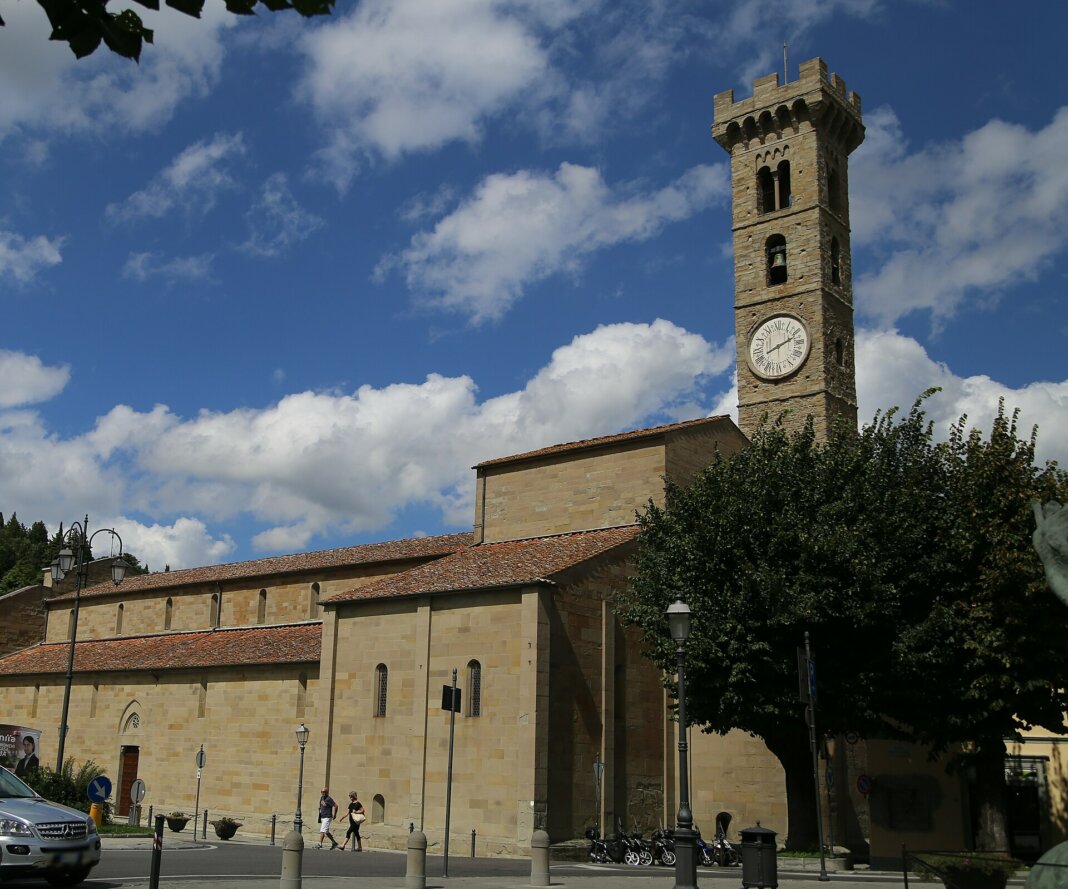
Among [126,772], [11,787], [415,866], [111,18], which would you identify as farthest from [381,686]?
[111,18]

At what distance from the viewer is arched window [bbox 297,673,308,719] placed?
38656 mm

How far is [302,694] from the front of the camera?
38.9 metres

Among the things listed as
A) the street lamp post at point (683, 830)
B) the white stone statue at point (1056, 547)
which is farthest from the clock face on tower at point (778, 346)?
the white stone statue at point (1056, 547)

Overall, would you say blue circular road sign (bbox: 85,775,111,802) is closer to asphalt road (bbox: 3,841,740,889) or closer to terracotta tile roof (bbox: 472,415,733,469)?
asphalt road (bbox: 3,841,740,889)

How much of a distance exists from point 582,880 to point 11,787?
11244 millimetres

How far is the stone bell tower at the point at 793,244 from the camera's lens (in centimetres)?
4522

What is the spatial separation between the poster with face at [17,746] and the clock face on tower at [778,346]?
3145 centimetres

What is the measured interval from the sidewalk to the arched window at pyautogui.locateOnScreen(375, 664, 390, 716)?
728cm

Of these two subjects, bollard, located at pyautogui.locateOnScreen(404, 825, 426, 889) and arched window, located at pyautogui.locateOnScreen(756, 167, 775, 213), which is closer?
bollard, located at pyautogui.locateOnScreen(404, 825, 426, 889)

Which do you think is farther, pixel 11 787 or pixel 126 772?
pixel 126 772

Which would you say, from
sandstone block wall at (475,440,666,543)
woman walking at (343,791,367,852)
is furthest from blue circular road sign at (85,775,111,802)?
sandstone block wall at (475,440,666,543)

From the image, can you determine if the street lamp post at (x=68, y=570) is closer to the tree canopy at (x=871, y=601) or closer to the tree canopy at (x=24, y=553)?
the tree canopy at (x=871, y=601)

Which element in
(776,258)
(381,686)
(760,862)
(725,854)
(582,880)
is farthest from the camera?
(776,258)

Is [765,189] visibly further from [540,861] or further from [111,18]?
[111,18]
